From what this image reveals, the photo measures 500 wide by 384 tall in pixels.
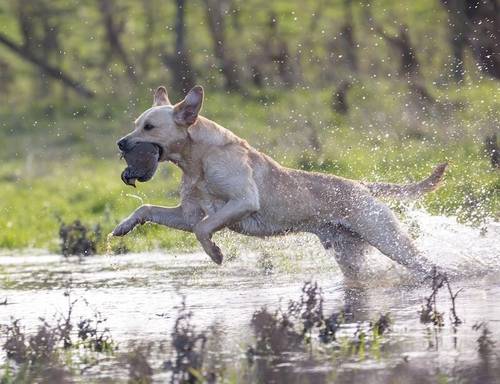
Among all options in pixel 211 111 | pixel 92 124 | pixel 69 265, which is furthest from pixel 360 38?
pixel 69 265

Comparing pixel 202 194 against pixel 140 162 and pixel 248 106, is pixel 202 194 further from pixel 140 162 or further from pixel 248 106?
pixel 248 106

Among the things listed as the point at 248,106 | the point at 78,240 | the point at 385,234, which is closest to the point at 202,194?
the point at 385,234

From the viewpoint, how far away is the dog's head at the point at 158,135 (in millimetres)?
8430

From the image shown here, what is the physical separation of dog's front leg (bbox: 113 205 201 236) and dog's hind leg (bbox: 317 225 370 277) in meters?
1.04

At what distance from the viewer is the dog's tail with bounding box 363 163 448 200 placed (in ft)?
30.8

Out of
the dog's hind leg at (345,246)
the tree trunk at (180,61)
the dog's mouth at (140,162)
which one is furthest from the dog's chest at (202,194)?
the tree trunk at (180,61)

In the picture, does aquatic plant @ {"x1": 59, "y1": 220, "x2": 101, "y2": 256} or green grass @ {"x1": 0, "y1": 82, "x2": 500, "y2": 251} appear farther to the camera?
green grass @ {"x1": 0, "y1": 82, "x2": 500, "y2": 251}

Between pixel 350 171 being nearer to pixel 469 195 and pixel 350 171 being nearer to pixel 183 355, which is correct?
pixel 469 195

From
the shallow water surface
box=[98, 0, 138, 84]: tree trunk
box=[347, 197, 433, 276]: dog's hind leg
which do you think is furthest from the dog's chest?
box=[98, 0, 138, 84]: tree trunk

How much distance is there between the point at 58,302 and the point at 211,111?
45.0 ft

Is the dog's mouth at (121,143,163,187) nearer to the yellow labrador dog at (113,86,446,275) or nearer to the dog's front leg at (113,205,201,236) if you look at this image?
the yellow labrador dog at (113,86,446,275)

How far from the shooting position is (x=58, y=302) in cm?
851

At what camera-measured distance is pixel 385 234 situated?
29.8ft

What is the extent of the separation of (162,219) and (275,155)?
6.78 m
